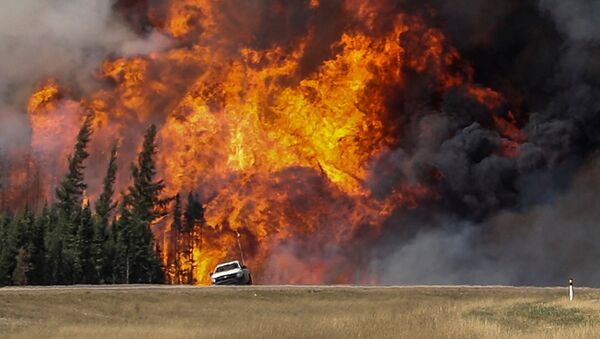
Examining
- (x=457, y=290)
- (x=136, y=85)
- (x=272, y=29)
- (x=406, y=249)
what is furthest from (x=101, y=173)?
(x=457, y=290)

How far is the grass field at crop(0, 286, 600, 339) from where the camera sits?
Answer: 2701cm

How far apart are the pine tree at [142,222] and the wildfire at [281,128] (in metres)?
3.66

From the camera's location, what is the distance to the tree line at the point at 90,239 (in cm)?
7131

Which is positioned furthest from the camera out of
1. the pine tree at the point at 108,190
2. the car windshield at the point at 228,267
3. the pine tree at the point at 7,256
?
the pine tree at the point at 108,190

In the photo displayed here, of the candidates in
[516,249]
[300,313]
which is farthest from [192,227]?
[300,313]

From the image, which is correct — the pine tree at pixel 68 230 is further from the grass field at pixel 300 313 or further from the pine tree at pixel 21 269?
the grass field at pixel 300 313

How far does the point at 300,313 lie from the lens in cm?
3769

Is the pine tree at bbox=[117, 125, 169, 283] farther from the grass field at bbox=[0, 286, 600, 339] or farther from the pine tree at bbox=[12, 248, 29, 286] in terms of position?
the grass field at bbox=[0, 286, 600, 339]

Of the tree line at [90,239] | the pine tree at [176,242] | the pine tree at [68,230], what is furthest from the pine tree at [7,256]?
the pine tree at [176,242]

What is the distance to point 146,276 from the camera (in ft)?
253

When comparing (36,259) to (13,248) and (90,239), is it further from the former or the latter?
(90,239)

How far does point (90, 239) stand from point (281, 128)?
24.4 m

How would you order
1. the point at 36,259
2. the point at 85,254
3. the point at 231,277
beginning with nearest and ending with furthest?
the point at 231,277 → the point at 36,259 → the point at 85,254

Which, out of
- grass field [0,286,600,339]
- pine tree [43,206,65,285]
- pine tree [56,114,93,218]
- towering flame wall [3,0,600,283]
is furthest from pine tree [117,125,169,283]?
grass field [0,286,600,339]
